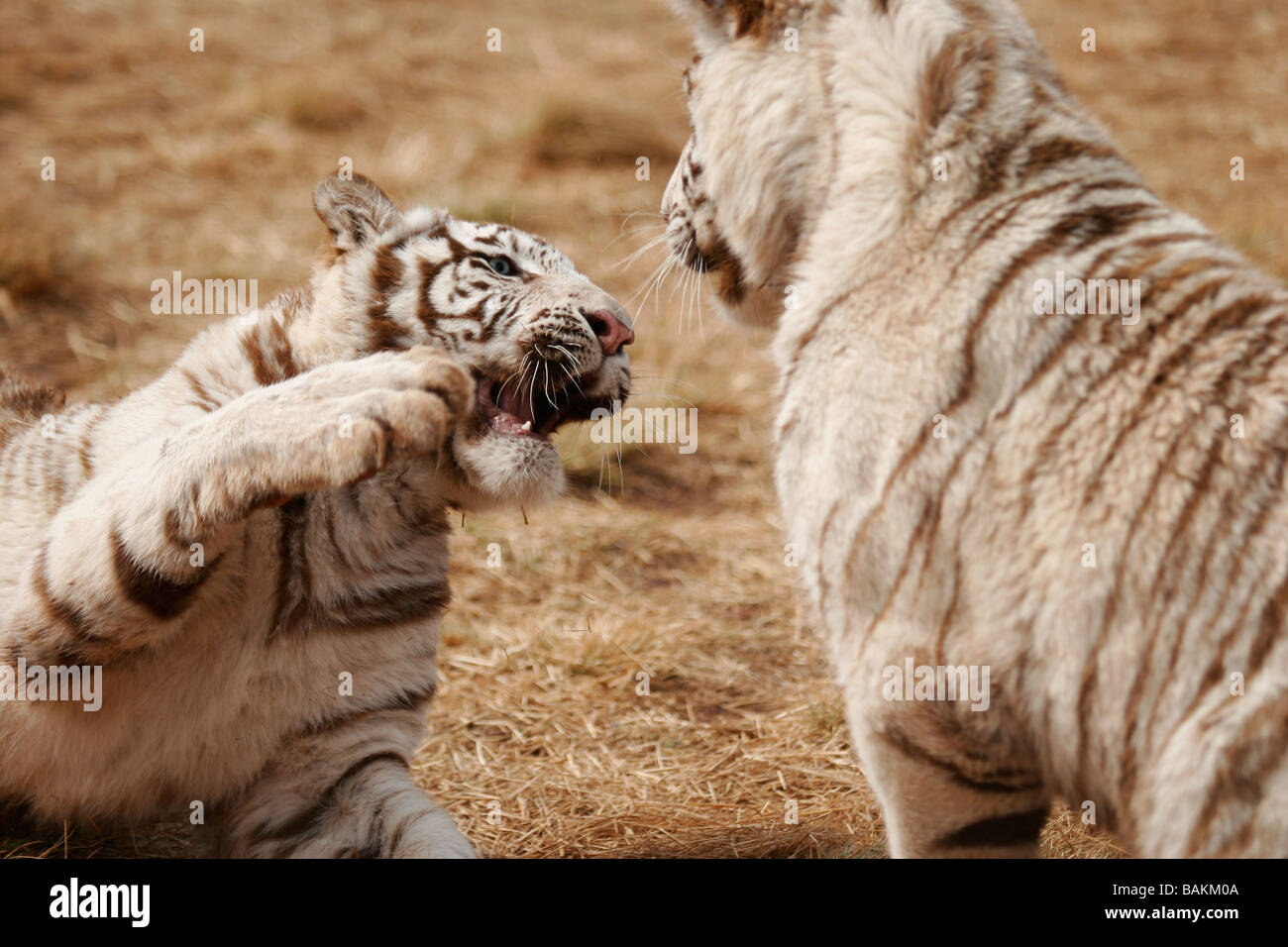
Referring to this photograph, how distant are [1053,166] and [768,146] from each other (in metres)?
0.45

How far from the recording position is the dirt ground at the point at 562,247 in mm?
3002

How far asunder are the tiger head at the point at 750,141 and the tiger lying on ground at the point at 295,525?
35cm

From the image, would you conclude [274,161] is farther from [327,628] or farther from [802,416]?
[802,416]

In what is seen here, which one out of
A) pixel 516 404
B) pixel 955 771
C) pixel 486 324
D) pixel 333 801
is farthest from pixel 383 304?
pixel 955 771

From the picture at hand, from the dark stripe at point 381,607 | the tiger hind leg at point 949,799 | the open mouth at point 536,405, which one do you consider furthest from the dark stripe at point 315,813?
the tiger hind leg at point 949,799

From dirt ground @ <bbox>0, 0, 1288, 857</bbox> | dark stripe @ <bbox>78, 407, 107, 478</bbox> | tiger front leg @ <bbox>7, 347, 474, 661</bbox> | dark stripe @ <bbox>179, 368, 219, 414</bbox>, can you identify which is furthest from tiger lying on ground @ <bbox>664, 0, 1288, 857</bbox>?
dark stripe @ <bbox>78, 407, 107, 478</bbox>

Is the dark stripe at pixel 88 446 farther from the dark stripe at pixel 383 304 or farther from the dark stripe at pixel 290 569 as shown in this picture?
the dark stripe at pixel 383 304

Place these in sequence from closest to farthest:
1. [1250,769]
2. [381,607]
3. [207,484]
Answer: [1250,769], [207,484], [381,607]

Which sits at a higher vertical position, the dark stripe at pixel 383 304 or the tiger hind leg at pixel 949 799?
the dark stripe at pixel 383 304

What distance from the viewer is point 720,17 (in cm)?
233

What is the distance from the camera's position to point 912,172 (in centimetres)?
209

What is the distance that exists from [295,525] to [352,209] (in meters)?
0.68

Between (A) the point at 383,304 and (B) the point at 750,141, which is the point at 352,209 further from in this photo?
(B) the point at 750,141

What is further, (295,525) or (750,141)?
(295,525)
